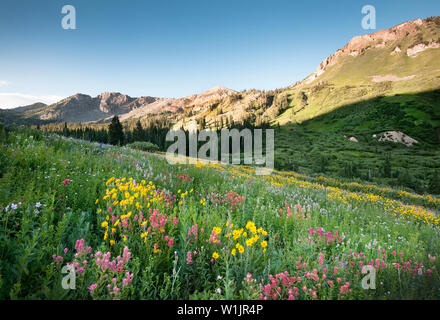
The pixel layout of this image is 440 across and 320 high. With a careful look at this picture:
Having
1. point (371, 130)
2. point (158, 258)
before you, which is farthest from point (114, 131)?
point (371, 130)

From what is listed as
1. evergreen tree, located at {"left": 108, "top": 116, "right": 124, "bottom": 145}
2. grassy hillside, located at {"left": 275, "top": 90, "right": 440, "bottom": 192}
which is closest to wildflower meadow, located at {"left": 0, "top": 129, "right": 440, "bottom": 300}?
grassy hillside, located at {"left": 275, "top": 90, "right": 440, "bottom": 192}

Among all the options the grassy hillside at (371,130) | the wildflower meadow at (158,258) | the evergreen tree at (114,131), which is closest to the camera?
the wildflower meadow at (158,258)

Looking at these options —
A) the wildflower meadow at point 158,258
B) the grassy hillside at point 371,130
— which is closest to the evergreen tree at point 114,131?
the grassy hillside at point 371,130

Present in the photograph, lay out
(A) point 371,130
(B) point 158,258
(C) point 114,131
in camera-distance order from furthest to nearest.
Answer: (A) point 371,130 < (C) point 114,131 < (B) point 158,258

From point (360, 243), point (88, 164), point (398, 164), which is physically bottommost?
point (398, 164)

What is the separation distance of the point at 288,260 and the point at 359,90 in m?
199

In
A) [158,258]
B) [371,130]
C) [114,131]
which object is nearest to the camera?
[158,258]

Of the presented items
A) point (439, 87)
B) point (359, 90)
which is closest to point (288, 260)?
point (439, 87)

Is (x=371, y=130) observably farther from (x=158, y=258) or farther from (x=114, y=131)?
(x=158, y=258)

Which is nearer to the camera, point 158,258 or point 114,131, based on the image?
point 158,258

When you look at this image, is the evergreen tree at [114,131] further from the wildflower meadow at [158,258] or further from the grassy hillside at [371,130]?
the wildflower meadow at [158,258]
